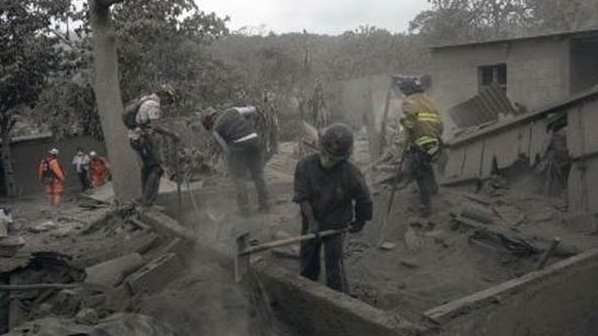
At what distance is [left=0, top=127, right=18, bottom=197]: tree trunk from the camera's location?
2227cm

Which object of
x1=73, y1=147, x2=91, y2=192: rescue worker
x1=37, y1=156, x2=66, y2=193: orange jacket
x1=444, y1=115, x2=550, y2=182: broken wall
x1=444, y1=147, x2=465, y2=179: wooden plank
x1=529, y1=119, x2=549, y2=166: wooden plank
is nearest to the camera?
x1=529, y1=119, x2=549, y2=166: wooden plank

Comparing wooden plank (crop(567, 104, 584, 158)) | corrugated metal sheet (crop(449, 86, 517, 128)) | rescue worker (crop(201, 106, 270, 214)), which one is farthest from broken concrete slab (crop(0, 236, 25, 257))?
Result: corrugated metal sheet (crop(449, 86, 517, 128))

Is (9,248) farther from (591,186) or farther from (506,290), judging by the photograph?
(591,186)

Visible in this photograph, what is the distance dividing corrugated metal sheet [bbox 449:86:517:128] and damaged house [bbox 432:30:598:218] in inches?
0.8

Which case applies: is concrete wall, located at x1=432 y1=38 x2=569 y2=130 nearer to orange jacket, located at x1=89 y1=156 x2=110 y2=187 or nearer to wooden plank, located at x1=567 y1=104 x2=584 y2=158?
wooden plank, located at x1=567 y1=104 x2=584 y2=158

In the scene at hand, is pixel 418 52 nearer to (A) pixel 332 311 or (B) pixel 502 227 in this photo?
(B) pixel 502 227

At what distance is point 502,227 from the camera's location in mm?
8469

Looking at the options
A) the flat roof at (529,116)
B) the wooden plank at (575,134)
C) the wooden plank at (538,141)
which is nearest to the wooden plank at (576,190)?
the wooden plank at (575,134)

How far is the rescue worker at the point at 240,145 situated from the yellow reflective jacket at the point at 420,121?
6.28ft

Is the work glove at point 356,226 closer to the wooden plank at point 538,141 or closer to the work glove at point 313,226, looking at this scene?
the work glove at point 313,226

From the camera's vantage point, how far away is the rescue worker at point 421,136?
8.69 metres

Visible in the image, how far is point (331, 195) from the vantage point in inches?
238

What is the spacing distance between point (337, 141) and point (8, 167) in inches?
769

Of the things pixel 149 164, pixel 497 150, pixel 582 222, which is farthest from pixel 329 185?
pixel 497 150
